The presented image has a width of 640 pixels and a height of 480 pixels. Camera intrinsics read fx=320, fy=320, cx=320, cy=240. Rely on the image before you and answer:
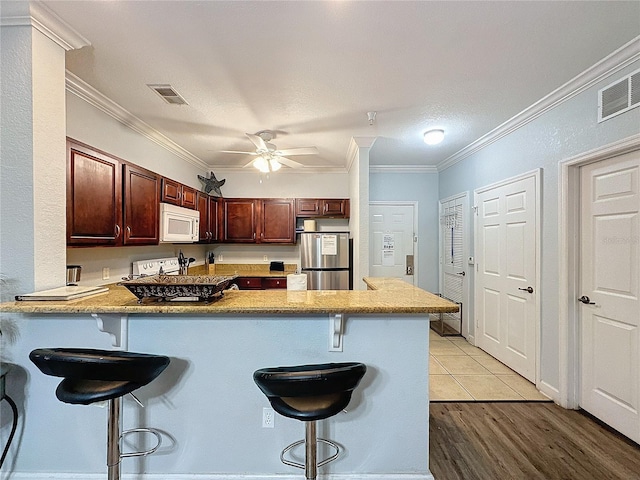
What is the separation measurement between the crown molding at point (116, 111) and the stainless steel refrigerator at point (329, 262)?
2.14m

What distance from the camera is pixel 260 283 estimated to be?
15.1 feet

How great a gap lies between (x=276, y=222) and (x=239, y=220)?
578mm

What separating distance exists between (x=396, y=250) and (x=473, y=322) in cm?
153

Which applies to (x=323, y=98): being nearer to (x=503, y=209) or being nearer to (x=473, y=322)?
(x=503, y=209)

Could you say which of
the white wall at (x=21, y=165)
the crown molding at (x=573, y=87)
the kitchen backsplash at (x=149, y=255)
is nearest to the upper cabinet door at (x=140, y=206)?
the kitchen backsplash at (x=149, y=255)

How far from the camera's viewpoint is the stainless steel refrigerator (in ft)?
14.1

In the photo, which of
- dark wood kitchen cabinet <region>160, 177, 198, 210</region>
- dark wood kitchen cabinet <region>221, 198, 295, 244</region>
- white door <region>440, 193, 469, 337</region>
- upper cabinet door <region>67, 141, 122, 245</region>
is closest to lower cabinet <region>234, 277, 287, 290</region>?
dark wood kitchen cabinet <region>221, 198, 295, 244</region>

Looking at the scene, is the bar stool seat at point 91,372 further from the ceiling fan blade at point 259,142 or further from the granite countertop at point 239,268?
the granite countertop at point 239,268

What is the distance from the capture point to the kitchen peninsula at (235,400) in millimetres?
1751

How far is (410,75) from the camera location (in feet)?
7.61

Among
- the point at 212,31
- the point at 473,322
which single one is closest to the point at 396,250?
the point at 473,322

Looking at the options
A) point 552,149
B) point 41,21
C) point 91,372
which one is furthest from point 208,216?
point 552,149

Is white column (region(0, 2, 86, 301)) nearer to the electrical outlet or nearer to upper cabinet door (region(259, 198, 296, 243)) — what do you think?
the electrical outlet

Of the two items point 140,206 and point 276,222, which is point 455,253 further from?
point 140,206
